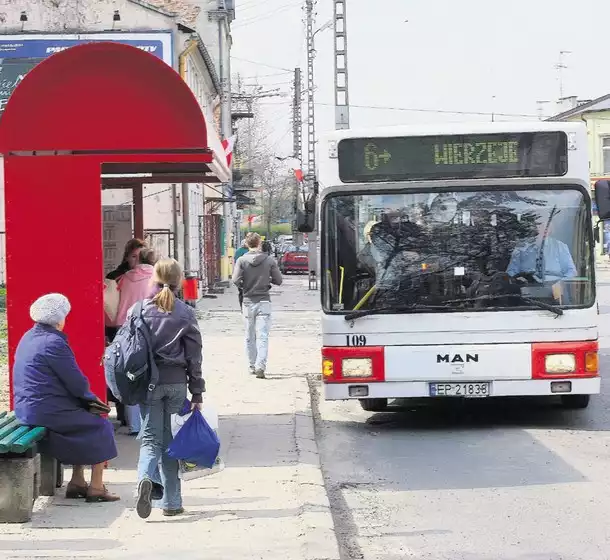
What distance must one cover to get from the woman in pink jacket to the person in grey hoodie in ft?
16.0

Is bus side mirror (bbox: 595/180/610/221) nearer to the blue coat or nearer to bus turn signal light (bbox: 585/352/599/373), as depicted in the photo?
bus turn signal light (bbox: 585/352/599/373)

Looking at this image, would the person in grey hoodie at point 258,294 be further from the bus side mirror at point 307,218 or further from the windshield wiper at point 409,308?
the windshield wiper at point 409,308

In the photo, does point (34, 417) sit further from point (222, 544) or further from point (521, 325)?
point (521, 325)

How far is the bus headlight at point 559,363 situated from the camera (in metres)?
10.6

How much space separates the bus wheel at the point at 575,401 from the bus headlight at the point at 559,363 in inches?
47.4

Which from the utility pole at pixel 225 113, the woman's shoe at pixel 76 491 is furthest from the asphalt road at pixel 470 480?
the utility pole at pixel 225 113

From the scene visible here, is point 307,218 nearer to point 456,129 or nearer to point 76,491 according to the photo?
point 456,129

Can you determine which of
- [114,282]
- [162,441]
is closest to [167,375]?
[162,441]

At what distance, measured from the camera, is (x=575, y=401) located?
464 inches

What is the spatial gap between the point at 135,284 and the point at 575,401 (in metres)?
4.65

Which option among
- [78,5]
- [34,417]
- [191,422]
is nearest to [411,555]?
[191,422]

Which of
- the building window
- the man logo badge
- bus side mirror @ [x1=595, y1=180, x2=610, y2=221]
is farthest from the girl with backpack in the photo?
the building window

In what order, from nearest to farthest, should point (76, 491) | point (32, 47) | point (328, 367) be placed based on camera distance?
1. point (76, 491)
2. point (328, 367)
3. point (32, 47)

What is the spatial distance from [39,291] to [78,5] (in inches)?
1013
